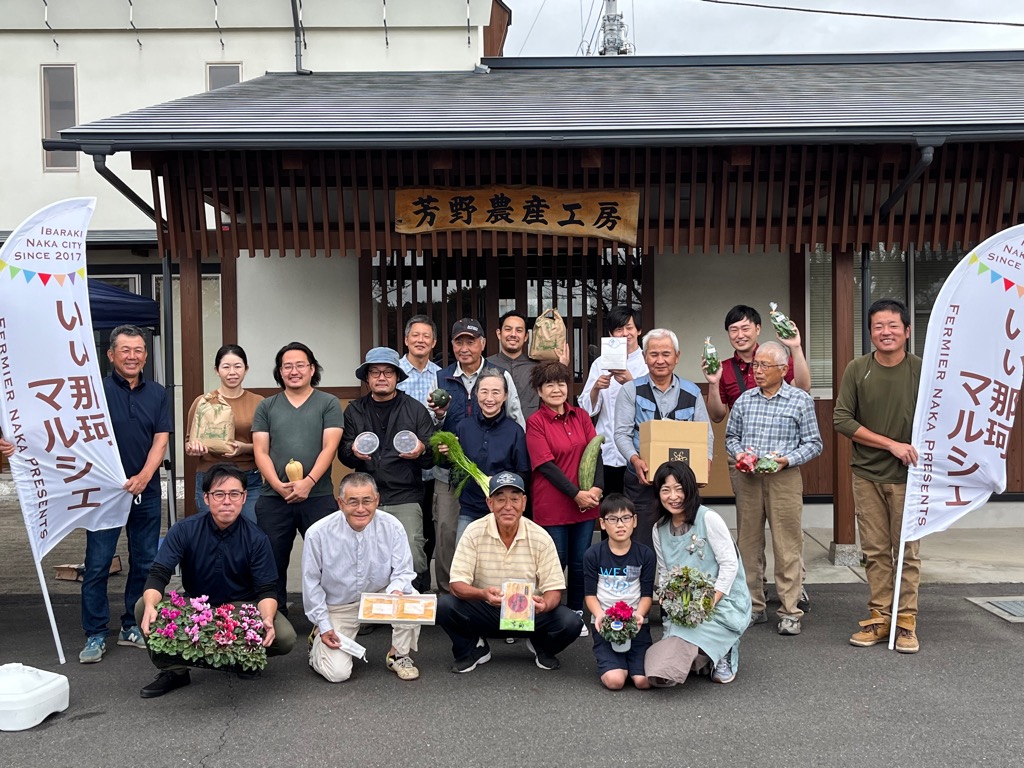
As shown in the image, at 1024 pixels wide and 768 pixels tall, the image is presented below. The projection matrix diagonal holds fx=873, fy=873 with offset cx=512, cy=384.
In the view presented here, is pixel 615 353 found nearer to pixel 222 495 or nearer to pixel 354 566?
pixel 354 566

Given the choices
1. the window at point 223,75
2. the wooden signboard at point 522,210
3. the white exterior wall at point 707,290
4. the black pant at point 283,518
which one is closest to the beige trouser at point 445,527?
the black pant at point 283,518

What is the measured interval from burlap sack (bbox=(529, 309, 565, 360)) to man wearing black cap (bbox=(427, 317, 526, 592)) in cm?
27

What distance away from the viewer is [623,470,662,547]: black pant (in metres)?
5.25

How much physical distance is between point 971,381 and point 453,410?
3047 millimetres

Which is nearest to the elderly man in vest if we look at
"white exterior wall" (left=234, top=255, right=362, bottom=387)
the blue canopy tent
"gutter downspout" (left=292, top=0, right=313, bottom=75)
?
"white exterior wall" (left=234, top=255, right=362, bottom=387)

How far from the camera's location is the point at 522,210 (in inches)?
274

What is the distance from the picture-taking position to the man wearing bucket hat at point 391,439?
527cm

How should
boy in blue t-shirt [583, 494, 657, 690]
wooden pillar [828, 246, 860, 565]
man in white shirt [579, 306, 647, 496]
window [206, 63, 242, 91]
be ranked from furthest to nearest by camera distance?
window [206, 63, 242, 91]
wooden pillar [828, 246, 860, 565]
man in white shirt [579, 306, 647, 496]
boy in blue t-shirt [583, 494, 657, 690]

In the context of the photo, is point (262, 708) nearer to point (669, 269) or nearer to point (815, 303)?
point (669, 269)

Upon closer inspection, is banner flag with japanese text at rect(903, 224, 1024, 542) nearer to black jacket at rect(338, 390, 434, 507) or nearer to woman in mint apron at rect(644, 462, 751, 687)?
woman in mint apron at rect(644, 462, 751, 687)

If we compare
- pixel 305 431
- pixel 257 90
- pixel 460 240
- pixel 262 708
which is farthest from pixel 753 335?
pixel 257 90

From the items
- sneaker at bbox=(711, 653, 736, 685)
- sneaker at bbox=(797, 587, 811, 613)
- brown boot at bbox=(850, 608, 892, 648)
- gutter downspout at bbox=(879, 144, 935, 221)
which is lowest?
sneaker at bbox=(797, 587, 811, 613)

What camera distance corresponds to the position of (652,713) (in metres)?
4.04

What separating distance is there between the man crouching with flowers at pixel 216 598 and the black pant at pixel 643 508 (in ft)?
6.86
